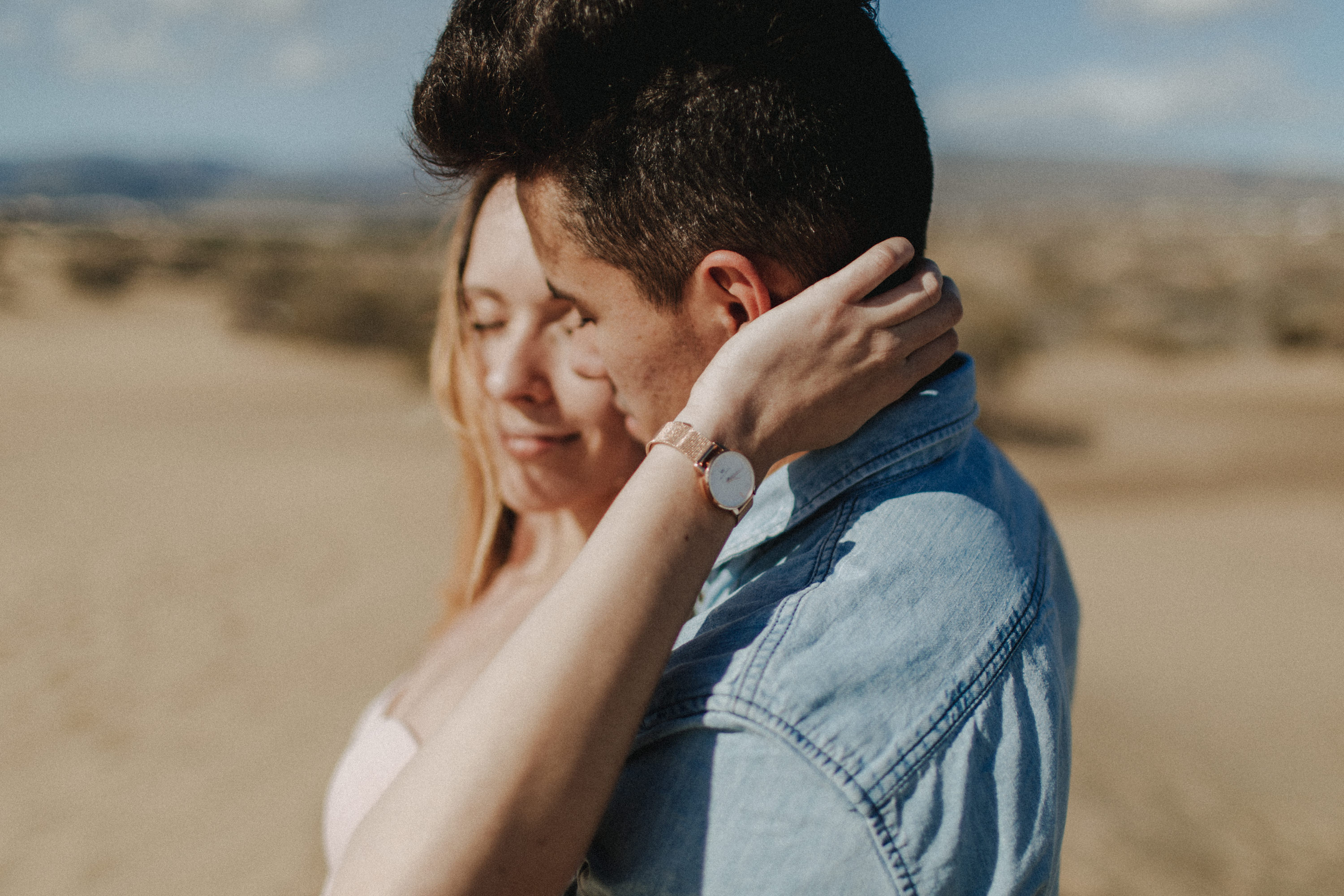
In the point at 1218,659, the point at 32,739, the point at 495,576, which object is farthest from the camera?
the point at 1218,659

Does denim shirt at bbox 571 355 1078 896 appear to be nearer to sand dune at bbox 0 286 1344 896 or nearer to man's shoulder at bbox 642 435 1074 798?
man's shoulder at bbox 642 435 1074 798

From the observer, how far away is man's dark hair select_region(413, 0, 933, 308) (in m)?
1.30

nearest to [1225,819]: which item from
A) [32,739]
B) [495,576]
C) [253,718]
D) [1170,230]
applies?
[495,576]

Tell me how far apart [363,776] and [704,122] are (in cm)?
162

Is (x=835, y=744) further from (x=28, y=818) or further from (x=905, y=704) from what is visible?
(x=28, y=818)

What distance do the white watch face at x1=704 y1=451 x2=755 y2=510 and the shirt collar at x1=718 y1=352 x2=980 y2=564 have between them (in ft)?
0.49

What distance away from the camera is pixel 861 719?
3.52 feet

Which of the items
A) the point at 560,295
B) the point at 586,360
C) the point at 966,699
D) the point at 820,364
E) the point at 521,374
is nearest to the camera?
the point at 966,699

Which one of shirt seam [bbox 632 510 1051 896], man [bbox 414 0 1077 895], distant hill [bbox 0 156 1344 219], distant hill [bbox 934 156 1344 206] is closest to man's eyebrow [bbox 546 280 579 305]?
man [bbox 414 0 1077 895]

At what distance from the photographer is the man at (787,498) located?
1.06m

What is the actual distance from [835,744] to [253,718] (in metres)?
5.73

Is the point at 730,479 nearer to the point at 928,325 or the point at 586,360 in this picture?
the point at 928,325

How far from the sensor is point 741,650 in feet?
3.65

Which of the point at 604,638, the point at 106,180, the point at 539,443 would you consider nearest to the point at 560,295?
the point at 604,638
